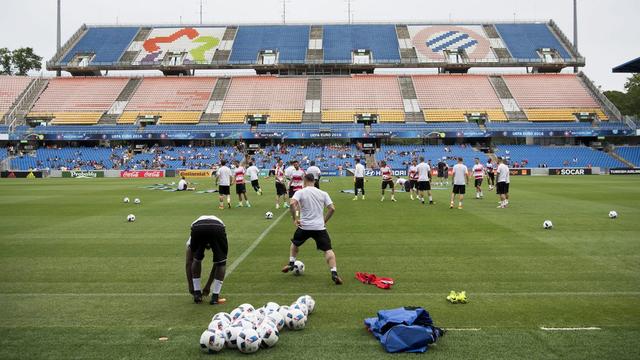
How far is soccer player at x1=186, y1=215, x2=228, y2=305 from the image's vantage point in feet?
24.4

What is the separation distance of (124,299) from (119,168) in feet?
176

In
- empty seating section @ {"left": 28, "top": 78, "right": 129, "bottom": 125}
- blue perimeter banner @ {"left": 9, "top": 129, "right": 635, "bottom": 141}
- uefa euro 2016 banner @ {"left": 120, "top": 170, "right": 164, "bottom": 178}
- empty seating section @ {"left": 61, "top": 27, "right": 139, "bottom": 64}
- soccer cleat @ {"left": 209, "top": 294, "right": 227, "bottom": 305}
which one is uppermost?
empty seating section @ {"left": 61, "top": 27, "right": 139, "bottom": 64}

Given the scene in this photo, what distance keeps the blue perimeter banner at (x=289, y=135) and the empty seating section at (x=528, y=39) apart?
57.4ft

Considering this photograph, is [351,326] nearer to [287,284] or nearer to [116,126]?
→ [287,284]

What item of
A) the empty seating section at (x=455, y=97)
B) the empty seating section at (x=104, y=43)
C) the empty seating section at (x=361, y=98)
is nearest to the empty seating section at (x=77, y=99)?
the empty seating section at (x=104, y=43)

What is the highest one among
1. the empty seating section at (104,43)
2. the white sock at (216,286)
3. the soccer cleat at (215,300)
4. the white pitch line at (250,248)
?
the empty seating section at (104,43)

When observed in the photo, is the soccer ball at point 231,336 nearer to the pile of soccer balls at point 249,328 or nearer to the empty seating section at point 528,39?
the pile of soccer balls at point 249,328

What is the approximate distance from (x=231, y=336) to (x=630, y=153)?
65537mm

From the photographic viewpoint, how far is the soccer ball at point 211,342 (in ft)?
18.3

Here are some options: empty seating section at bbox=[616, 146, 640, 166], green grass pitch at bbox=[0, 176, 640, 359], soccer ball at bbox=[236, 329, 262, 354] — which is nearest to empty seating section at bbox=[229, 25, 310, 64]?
empty seating section at bbox=[616, 146, 640, 166]

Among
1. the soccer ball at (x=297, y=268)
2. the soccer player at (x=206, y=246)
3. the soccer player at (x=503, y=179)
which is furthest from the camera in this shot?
the soccer player at (x=503, y=179)

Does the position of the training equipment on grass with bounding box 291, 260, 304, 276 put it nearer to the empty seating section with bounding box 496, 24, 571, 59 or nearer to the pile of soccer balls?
the pile of soccer balls

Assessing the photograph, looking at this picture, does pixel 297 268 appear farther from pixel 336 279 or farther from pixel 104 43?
pixel 104 43

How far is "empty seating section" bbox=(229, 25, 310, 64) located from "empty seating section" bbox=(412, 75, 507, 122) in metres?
18.1
